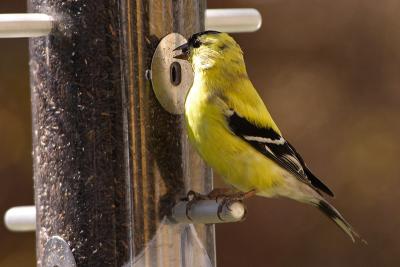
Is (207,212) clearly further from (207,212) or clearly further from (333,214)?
(333,214)

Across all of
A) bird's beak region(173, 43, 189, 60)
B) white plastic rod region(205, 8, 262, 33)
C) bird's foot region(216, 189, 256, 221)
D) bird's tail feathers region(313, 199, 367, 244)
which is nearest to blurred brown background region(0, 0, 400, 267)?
bird's tail feathers region(313, 199, 367, 244)

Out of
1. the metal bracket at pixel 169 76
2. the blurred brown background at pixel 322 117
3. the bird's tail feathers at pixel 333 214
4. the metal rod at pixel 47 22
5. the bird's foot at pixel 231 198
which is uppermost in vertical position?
the metal rod at pixel 47 22

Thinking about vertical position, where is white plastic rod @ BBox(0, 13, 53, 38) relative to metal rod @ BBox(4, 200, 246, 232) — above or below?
above

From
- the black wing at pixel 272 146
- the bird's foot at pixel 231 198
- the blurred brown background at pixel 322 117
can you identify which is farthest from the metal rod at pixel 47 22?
the blurred brown background at pixel 322 117

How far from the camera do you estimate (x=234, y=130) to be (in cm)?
461

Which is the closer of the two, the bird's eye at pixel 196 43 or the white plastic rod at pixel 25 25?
the white plastic rod at pixel 25 25

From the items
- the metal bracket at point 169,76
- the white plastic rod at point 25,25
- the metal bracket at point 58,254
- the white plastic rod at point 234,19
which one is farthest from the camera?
the white plastic rod at point 234,19

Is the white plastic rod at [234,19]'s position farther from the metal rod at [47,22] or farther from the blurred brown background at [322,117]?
the blurred brown background at [322,117]

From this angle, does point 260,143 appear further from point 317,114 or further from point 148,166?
point 317,114

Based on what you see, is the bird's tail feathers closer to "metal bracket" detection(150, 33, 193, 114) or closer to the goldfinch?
the goldfinch

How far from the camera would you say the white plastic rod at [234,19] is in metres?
4.79

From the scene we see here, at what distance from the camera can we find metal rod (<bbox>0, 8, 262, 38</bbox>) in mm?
4195

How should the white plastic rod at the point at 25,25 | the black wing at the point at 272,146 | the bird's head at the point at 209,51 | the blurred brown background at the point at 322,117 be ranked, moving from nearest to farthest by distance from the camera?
1. the white plastic rod at the point at 25,25
2. the bird's head at the point at 209,51
3. the black wing at the point at 272,146
4. the blurred brown background at the point at 322,117

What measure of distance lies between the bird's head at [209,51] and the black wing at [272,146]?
216mm
